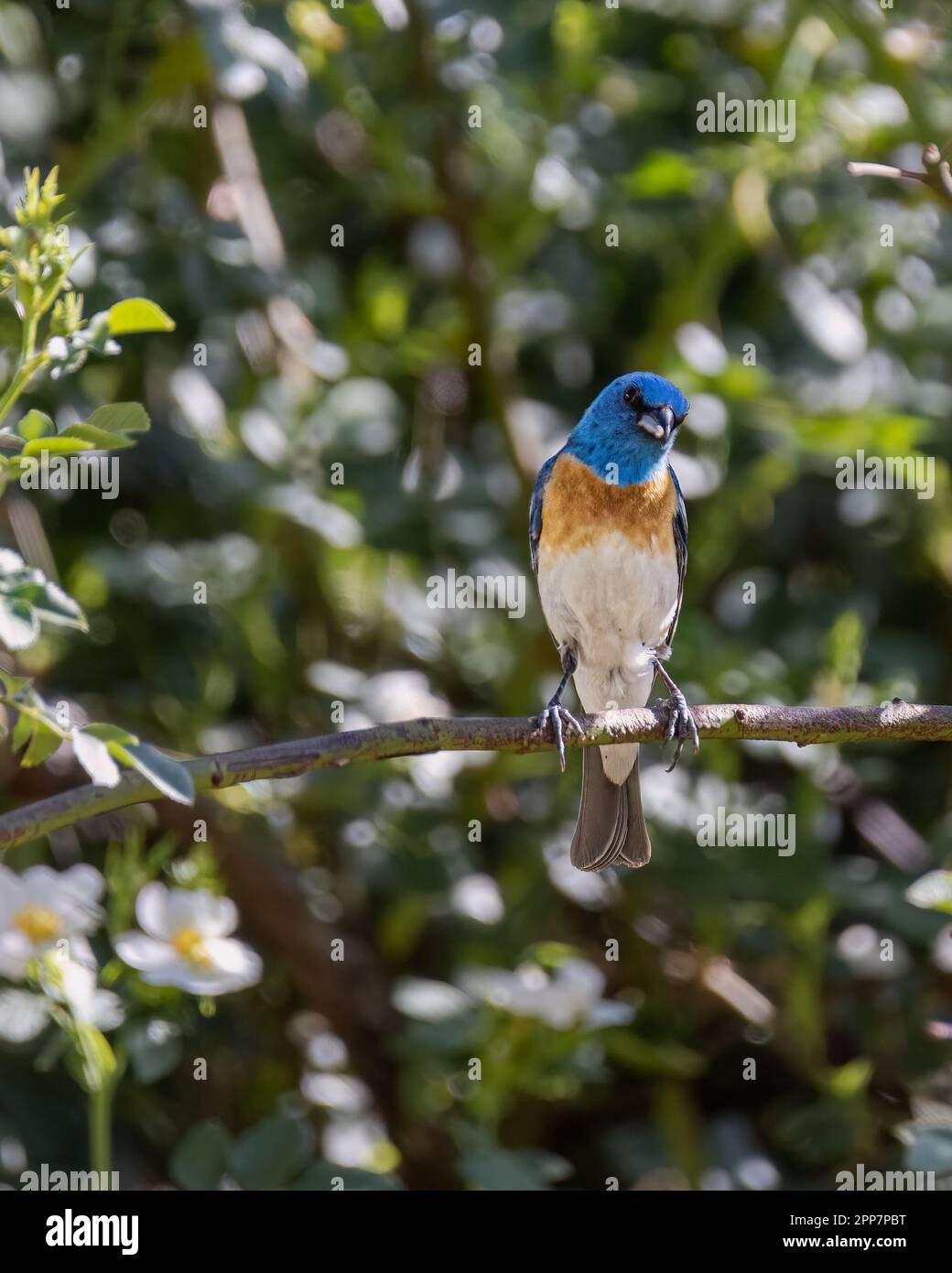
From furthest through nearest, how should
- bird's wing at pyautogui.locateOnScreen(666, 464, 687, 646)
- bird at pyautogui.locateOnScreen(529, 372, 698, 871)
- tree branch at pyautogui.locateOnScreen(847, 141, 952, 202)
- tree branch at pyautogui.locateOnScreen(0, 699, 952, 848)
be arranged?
bird's wing at pyautogui.locateOnScreen(666, 464, 687, 646)
bird at pyautogui.locateOnScreen(529, 372, 698, 871)
tree branch at pyautogui.locateOnScreen(847, 141, 952, 202)
tree branch at pyautogui.locateOnScreen(0, 699, 952, 848)

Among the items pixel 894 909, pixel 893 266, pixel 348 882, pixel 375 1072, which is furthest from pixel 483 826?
pixel 893 266

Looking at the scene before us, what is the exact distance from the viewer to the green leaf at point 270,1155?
2.73m

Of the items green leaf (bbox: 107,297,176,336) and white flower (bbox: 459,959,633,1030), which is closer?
green leaf (bbox: 107,297,176,336)

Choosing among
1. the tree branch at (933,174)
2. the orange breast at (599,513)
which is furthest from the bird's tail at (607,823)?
the tree branch at (933,174)

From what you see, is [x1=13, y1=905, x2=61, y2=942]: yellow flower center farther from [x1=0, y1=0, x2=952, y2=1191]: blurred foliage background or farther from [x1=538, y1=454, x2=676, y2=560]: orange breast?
[x1=538, y1=454, x2=676, y2=560]: orange breast

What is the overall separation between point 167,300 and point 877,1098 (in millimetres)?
2598

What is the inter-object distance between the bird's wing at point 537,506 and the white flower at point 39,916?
4.78 feet

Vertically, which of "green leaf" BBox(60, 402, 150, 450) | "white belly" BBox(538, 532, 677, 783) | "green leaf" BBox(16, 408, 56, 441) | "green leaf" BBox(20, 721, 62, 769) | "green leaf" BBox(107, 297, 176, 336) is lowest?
"green leaf" BBox(20, 721, 62, 769)

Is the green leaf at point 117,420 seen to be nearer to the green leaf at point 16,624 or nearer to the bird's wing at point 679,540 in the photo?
the green leaf at point 16,624

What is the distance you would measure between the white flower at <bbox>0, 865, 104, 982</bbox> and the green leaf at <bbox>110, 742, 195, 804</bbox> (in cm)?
95

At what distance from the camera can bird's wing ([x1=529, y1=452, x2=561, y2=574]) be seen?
374 cm

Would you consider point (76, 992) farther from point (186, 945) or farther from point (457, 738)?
point (457, 738)

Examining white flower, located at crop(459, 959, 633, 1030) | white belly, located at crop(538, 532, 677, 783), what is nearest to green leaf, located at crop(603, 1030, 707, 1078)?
white flower, located at crop(459, 959, 633, 1030)

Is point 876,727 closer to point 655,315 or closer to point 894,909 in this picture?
point 894,909
